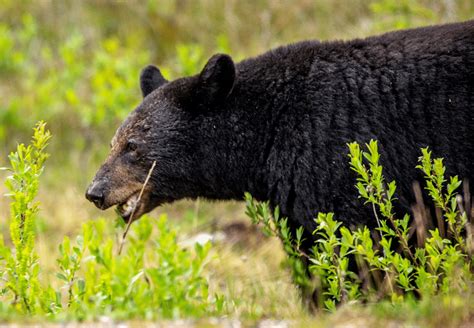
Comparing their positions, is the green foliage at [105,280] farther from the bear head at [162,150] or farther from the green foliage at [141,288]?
the bear head at [162,150]

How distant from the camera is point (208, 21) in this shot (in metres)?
11.9

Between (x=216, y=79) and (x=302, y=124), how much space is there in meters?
0.75

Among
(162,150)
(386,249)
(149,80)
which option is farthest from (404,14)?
(386,249)

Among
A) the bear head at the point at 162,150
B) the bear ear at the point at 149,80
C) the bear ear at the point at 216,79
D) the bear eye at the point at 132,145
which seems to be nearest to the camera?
the bear ear at the point at 216,79

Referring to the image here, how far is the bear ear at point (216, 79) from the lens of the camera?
5.38m

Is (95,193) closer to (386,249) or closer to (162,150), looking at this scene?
(162,150)

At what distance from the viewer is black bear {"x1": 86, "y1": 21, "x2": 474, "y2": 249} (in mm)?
4945

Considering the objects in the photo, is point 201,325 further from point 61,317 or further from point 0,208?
point 0,208

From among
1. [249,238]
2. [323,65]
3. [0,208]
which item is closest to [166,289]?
[323,65]

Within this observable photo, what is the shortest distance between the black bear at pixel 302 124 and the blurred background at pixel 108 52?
107 inches

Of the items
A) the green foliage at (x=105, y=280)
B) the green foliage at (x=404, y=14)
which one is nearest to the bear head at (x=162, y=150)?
the green foliage at (x=105, y=280)

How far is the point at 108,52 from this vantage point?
1195 centimetres

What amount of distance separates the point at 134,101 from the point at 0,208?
219cm

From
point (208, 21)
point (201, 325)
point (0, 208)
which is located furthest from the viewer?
point (208, 21)
